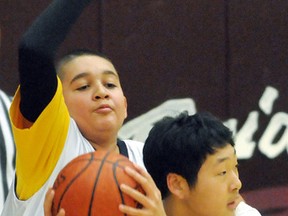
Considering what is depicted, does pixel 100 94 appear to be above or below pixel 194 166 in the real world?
above

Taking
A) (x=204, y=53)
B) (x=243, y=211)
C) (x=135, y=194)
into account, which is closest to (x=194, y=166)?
(x=243, y=211)

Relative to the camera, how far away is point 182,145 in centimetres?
325

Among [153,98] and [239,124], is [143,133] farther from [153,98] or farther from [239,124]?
[239,124]

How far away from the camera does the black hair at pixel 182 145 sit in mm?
3236

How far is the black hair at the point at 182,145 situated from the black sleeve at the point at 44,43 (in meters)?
0.42

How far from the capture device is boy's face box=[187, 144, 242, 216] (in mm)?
3180

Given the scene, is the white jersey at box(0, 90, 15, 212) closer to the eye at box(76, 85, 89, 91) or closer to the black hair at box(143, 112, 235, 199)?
the eye at box(76, 85, 89, 91)

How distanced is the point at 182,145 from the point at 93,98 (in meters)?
0.42

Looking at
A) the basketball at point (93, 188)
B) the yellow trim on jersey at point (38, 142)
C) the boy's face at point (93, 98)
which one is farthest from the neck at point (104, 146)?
the basketball at point (93, 188)

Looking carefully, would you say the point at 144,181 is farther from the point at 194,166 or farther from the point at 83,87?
the point at 83,87

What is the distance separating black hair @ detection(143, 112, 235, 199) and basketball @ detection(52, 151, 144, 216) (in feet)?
1.13

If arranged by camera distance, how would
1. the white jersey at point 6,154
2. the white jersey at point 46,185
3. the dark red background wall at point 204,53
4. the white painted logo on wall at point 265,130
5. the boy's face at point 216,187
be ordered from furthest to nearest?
the white painted logo on wall at point 265,130, the dark red background wall at point 204,53, the white jersey at point 6,154, the white jersey at point 46,185, the boy's face at point 216,187

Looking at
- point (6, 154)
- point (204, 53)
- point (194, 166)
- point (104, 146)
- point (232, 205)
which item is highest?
point (204, 53)

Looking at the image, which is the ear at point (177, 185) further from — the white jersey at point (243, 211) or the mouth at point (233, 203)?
the white jersey at point (243, 211)
